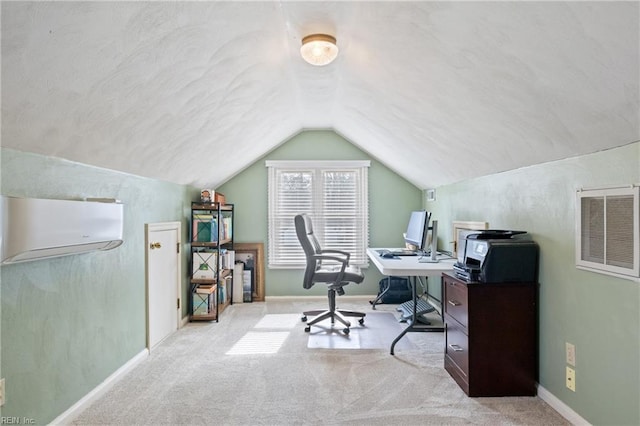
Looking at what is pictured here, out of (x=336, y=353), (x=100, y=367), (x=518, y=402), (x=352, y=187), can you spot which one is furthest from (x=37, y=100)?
(x=352, y=187)

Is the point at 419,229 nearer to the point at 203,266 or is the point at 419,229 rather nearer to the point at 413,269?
the point at 413,269

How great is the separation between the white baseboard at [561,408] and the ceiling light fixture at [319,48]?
2.53m

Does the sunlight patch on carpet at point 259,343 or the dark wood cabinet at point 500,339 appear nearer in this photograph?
the dark wood cabinet at point 500,339

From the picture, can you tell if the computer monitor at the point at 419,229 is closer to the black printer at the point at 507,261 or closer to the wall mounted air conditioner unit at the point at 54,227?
the black printer at the point at 507,261

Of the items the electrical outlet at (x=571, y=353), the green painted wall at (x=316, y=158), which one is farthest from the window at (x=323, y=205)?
the electrical outlet at (x=571, y=353)

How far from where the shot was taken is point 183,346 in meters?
3.33

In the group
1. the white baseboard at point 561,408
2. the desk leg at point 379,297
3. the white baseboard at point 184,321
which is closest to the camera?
the white baseboard at point 561,408

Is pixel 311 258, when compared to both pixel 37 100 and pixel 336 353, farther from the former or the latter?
pixel 37 100

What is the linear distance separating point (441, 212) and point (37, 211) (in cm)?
392

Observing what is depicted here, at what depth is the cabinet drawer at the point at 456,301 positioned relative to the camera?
2447mm

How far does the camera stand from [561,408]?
216 cm

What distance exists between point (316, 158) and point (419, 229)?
1.94 m

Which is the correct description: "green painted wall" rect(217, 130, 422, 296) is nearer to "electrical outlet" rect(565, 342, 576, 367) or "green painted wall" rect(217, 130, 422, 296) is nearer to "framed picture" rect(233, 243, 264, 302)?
"framed picture" rect(233, 243, 264, 302)

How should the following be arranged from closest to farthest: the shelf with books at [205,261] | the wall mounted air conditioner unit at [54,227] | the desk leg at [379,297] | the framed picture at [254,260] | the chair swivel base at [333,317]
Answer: the wall mounted air conditioner unit at [54,227], the chair swivel base at [333,317], the shelf with books at [205,261], the desk leg at [379,297], the framed picture at [254,260]
